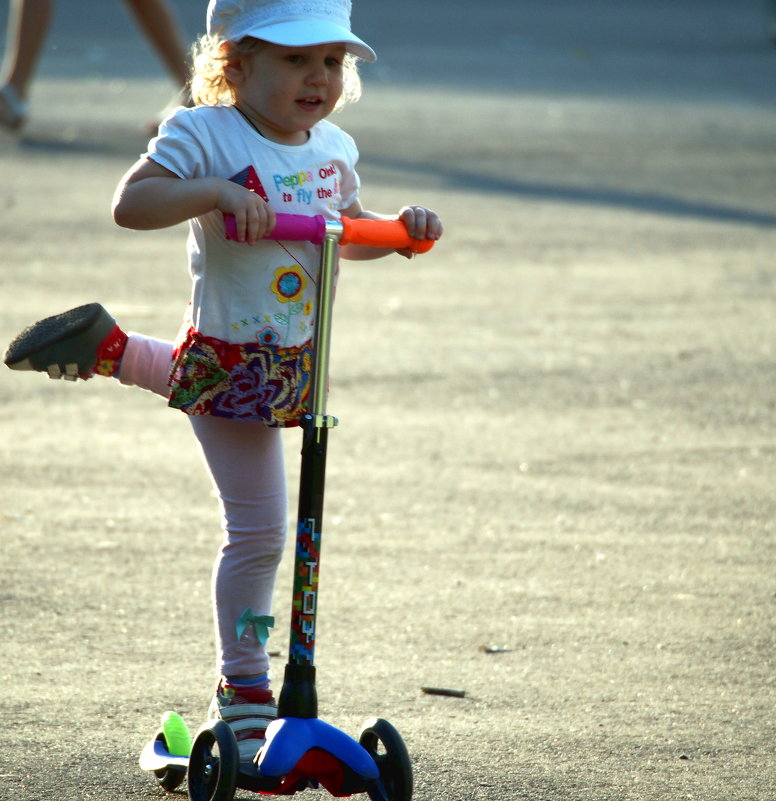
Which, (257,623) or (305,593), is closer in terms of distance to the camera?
(305,593)

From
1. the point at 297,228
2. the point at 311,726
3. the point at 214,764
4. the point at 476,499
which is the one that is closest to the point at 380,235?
the point at 297,228

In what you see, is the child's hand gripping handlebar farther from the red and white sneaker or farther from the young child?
the red and white sneaker

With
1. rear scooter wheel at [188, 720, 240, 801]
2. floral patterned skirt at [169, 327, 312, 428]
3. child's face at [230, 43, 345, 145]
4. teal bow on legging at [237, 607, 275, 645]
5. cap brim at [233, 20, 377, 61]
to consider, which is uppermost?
cap brim at [233, 20, 377, 61]

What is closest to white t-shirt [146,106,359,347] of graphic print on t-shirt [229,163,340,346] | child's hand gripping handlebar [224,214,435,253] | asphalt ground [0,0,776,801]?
graphic print on t-shirt [229,163,340,346]

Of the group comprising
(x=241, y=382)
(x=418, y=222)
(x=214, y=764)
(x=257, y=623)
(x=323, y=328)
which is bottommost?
(x=214, y=764)

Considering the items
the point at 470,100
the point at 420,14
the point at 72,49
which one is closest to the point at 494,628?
the point at 470,100

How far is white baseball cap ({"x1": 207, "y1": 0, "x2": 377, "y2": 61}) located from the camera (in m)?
3.09

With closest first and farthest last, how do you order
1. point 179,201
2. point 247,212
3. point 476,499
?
1. point 247,212
2. point 179,201
3. point 476,499

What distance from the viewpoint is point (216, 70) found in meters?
3.25

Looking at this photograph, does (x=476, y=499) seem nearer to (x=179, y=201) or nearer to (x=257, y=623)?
(x=257, y=623)

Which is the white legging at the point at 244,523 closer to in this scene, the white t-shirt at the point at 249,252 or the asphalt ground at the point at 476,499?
the white t-shirt at the point at 249,252

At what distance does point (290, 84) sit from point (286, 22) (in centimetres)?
12

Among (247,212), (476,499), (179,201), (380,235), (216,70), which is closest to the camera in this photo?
(247,212)

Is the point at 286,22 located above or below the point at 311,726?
above
